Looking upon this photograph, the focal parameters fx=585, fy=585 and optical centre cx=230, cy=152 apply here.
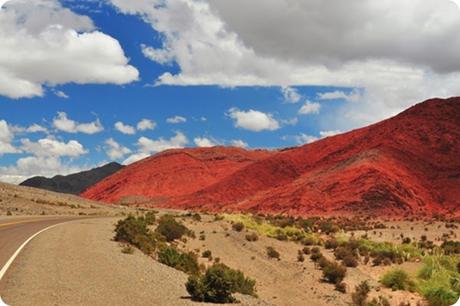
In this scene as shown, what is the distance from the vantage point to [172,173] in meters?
140

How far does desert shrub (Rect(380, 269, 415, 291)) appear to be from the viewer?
83.8ft

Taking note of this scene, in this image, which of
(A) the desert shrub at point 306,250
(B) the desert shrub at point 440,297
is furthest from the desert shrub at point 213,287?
(A) the desert shrub at point 306,250

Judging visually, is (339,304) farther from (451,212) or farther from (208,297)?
(451,212)

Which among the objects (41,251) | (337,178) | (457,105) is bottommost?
(41,251)

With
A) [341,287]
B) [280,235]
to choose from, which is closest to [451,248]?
[280,235]

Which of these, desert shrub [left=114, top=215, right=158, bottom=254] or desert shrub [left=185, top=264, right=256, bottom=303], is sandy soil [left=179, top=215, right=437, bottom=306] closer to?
desert shrub [left=114, top=215, right=158, bottom=254]

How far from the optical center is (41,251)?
2225cm

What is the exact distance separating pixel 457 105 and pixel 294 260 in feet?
276

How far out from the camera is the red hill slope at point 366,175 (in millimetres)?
84812

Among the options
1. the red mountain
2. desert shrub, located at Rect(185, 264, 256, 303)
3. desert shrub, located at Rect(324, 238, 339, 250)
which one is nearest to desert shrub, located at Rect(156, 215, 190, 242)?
desert shrub, located at Rect(324, 238, 339, 250)

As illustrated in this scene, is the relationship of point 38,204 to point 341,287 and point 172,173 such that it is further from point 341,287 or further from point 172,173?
point 172,173

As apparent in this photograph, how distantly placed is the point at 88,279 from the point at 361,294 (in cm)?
1232

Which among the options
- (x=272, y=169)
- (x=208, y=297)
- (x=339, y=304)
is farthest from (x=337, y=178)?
(x=208, y=297)

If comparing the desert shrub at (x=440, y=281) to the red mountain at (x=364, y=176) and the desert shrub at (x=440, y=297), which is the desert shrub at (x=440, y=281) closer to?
the desert shrub at (x=440, y=297)
